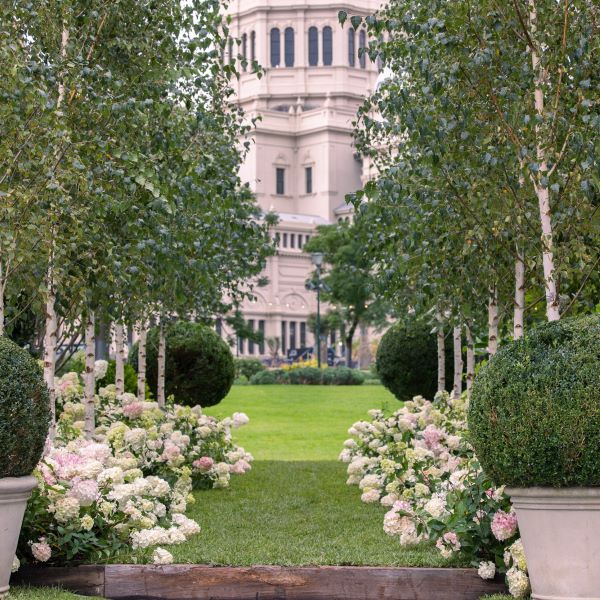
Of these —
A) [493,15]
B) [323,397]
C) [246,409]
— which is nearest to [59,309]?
[493,15]

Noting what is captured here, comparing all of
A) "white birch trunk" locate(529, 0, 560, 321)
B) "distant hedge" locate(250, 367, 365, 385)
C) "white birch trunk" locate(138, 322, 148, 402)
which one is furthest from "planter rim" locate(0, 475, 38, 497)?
"distant hedge" locate(250, 367, 365, 385)

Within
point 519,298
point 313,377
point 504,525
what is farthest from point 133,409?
point 313,377

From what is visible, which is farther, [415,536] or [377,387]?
[377,387]

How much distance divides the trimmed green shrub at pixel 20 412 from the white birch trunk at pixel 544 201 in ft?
12.5

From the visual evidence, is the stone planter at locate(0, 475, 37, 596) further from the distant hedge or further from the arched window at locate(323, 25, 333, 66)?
the arched window at locate(323, 25, 333, 66)

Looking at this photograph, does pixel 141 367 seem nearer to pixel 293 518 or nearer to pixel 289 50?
pixel 293 518

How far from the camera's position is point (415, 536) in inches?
393

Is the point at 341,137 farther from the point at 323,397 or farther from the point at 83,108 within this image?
the point at 83,108

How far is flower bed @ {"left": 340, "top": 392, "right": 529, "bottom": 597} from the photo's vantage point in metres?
8.82

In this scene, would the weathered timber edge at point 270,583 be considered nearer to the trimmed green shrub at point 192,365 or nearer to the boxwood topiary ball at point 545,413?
the boxwood topiary ball at point 545,413

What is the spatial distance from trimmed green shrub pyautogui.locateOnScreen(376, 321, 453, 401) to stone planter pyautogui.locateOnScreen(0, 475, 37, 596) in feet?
54.1

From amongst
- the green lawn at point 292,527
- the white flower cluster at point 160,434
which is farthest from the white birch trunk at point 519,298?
the white flower cluster at point 160,434

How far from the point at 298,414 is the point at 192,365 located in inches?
327

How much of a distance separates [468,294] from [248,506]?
10.6 ft
